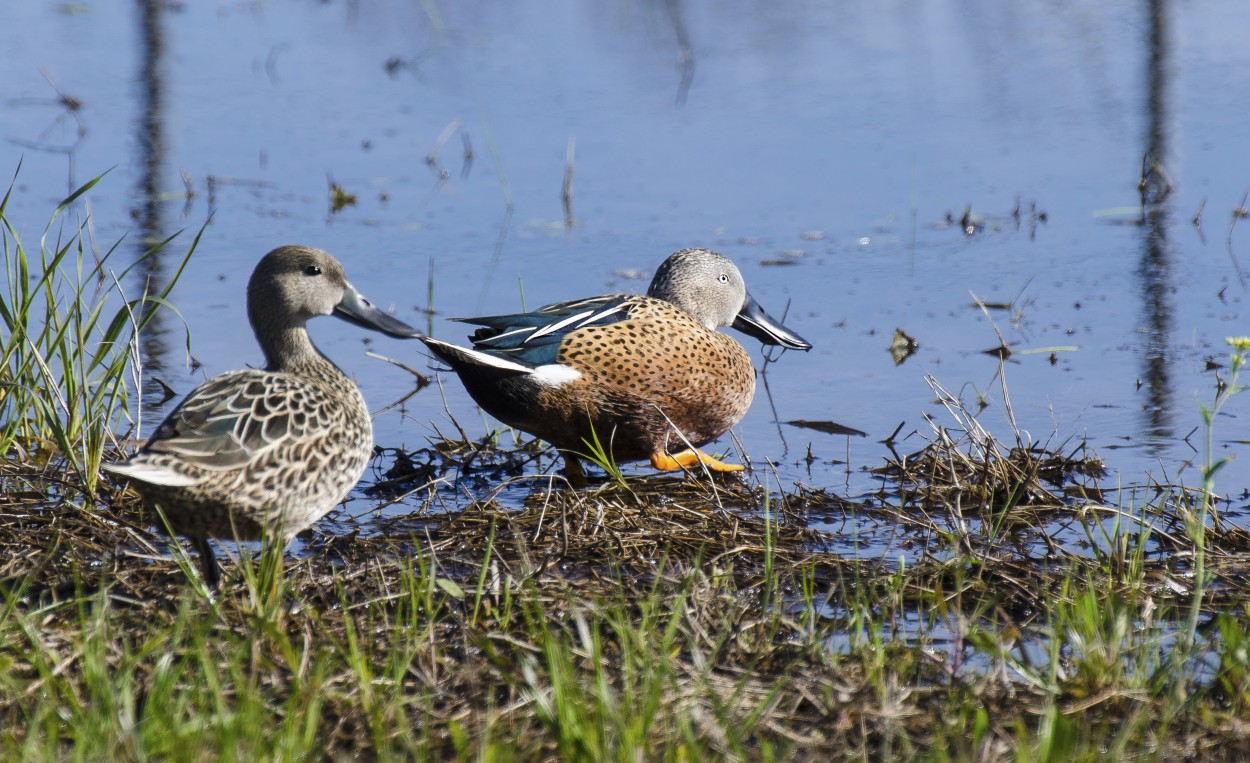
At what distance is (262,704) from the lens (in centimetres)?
289

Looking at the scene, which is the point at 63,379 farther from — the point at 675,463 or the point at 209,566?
the point at 675,463

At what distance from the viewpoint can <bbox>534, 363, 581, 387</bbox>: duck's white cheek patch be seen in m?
4.65

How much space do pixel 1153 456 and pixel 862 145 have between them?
12.6 ft

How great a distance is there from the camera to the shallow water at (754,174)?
5742mm

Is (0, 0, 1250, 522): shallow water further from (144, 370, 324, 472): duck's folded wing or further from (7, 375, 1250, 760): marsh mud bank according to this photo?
(144, 370, 324, 472): duck's folded wing

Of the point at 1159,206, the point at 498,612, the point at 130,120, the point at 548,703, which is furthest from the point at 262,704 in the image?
the point at 130,120

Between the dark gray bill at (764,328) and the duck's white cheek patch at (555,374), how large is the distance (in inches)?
45.7

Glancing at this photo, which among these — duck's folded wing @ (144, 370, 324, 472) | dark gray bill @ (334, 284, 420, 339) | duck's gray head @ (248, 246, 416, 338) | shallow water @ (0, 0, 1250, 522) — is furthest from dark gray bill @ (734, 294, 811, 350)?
duck's folded wing @ (144, 370, 324, 472)

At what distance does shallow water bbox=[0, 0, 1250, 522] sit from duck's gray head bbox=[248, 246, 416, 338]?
32.2 inches

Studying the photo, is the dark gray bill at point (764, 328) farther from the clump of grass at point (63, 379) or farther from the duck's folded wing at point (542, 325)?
the clump of grass at point (63, 379)

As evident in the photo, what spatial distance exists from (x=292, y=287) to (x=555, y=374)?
0.93 meters

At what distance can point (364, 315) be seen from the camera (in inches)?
165

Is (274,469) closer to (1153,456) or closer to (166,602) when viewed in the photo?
(166,602)

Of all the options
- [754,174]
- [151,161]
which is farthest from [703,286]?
[151,161]
